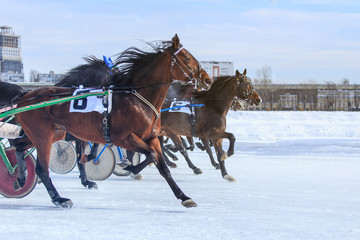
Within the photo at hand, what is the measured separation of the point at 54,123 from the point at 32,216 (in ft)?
4.97

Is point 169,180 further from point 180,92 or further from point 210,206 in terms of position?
point 180,92

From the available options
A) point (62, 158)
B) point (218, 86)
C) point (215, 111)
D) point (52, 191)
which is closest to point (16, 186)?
point (52, 191)

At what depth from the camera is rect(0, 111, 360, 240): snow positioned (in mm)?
5965

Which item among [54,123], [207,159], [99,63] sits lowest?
[207,159]

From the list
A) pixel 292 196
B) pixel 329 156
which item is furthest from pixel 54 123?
pixel 329 156

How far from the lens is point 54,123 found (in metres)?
7.86

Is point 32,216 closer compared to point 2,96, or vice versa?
point 32,216

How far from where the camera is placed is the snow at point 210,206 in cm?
596

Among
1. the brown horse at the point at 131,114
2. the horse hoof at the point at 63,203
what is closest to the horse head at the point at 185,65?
the brown horse at the point at 131,114

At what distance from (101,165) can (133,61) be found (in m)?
2.81

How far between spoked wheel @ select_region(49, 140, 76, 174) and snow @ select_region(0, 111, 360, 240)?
8.5 inches

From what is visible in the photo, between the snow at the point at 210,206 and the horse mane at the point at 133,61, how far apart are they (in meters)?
1.71

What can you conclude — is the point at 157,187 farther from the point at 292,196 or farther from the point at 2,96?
the point at 2,96

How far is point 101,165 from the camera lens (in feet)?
33.1
